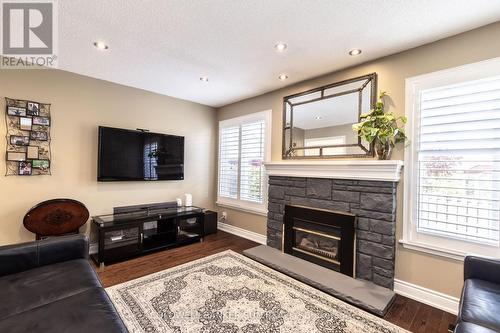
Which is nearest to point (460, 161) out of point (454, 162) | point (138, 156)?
point (454, 162)

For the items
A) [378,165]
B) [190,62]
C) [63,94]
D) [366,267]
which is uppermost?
[190,62]

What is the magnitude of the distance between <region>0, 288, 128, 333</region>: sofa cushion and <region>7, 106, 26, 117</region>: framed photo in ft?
8.36

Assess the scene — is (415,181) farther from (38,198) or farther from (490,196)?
(38,198)

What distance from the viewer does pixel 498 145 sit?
188cm

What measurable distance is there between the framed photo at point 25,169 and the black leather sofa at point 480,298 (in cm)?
419

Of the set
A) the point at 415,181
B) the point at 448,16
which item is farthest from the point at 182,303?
the point at 448,16

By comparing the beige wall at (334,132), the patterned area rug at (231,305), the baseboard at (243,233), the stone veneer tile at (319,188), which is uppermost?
the beige wall at (334,132)

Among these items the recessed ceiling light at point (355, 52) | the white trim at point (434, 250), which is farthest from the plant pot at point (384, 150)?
the recessed ceiling light at point (355, 52)

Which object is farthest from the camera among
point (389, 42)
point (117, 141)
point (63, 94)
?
point (117, 141)

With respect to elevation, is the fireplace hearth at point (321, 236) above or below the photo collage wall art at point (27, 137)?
below

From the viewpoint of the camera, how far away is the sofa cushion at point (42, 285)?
1.33m

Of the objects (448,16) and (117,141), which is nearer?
(448,16)

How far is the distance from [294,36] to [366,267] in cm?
252

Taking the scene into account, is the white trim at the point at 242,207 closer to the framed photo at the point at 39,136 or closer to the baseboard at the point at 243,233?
the baseboard at the point at 243,233
